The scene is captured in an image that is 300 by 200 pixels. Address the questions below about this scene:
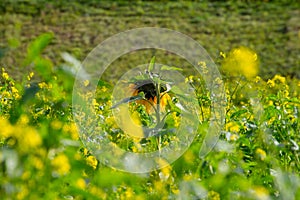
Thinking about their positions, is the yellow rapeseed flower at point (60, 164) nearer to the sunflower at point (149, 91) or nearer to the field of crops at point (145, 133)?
the field of crops at point (145, 133)

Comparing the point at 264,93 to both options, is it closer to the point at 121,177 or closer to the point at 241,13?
the point at 121,177

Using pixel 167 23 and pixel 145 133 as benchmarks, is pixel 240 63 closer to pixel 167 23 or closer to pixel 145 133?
pixel 145 133

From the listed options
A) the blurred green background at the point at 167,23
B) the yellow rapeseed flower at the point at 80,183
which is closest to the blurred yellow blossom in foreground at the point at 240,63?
the yellow rapeseed flower at the point at 80,183

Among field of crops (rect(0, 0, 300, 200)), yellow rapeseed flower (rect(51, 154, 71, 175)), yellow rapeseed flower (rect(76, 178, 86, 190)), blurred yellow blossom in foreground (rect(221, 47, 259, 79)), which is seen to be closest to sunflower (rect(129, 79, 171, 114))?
field of crops (rect(0, 0, 300, 200))

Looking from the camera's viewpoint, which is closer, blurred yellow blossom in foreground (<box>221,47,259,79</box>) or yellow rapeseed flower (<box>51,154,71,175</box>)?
yellow rapeseed flower (<box>51,154,71,175</box>)

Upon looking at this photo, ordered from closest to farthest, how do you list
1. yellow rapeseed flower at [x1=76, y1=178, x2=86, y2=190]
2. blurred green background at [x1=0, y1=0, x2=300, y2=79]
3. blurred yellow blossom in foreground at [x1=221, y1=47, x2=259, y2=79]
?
yellow rapeseed flower at [x1=76, y1=178, x2=86, y2=190] < blurred yellow blossom in foreground at [x1=221, y1=47, x2=259, y2=79] < blurred green background at [x1=0, y1=0, x2=300, y2=79]

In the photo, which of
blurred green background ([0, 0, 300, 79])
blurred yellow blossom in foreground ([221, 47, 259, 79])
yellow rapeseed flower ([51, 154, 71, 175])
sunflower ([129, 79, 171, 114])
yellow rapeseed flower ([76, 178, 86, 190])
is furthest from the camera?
blurred green background ([0, 0, 300, 79])

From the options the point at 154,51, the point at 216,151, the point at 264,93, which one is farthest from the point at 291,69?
the point at 216,151

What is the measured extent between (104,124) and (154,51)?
7517 millimetres

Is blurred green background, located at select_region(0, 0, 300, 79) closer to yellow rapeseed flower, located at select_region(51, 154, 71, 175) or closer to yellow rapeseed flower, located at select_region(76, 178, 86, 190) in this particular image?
yellow rapeseed flower, located at select_region(76, 178, 86, 190)

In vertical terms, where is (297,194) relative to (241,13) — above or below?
above

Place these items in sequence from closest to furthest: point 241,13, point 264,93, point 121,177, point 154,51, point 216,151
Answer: point 121,177
point 216,151
point 264,93
point 154,51
point 241,13

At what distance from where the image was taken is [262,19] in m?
11.4

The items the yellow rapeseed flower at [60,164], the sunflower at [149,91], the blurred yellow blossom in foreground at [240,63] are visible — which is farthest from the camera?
the blurred yellow blossom in foreground at [240,63]
